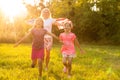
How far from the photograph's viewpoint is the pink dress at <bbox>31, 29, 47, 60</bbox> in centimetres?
1048

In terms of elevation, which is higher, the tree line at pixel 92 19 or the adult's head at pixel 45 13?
the adult's head at pixel 45 13

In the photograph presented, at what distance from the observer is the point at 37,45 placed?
1060cm

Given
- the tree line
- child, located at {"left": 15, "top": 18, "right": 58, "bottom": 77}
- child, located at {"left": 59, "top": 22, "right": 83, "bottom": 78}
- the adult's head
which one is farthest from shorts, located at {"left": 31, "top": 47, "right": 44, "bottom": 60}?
the tree line

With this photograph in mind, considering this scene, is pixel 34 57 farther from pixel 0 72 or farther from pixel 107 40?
pixel 107 40

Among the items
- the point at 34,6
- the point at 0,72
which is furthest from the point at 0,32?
the point at 0,72

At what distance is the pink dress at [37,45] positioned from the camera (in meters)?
10.5

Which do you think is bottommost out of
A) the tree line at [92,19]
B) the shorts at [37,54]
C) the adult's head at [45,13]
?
the tree line at [92,19]

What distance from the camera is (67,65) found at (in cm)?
1150

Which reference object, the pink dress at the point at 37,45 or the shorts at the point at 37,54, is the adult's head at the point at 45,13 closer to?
the pink dress at the point at 37,45

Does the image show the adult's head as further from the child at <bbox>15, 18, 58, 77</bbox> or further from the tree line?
the tree line

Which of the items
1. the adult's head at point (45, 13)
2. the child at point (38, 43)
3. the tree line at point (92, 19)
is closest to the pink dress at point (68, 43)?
the child at point (38, 43)

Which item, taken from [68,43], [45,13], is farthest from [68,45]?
[45,13]

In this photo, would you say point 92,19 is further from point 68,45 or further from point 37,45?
point 37,45

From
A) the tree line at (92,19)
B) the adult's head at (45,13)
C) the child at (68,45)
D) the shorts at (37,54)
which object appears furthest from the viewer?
the tree line at (92,19)
